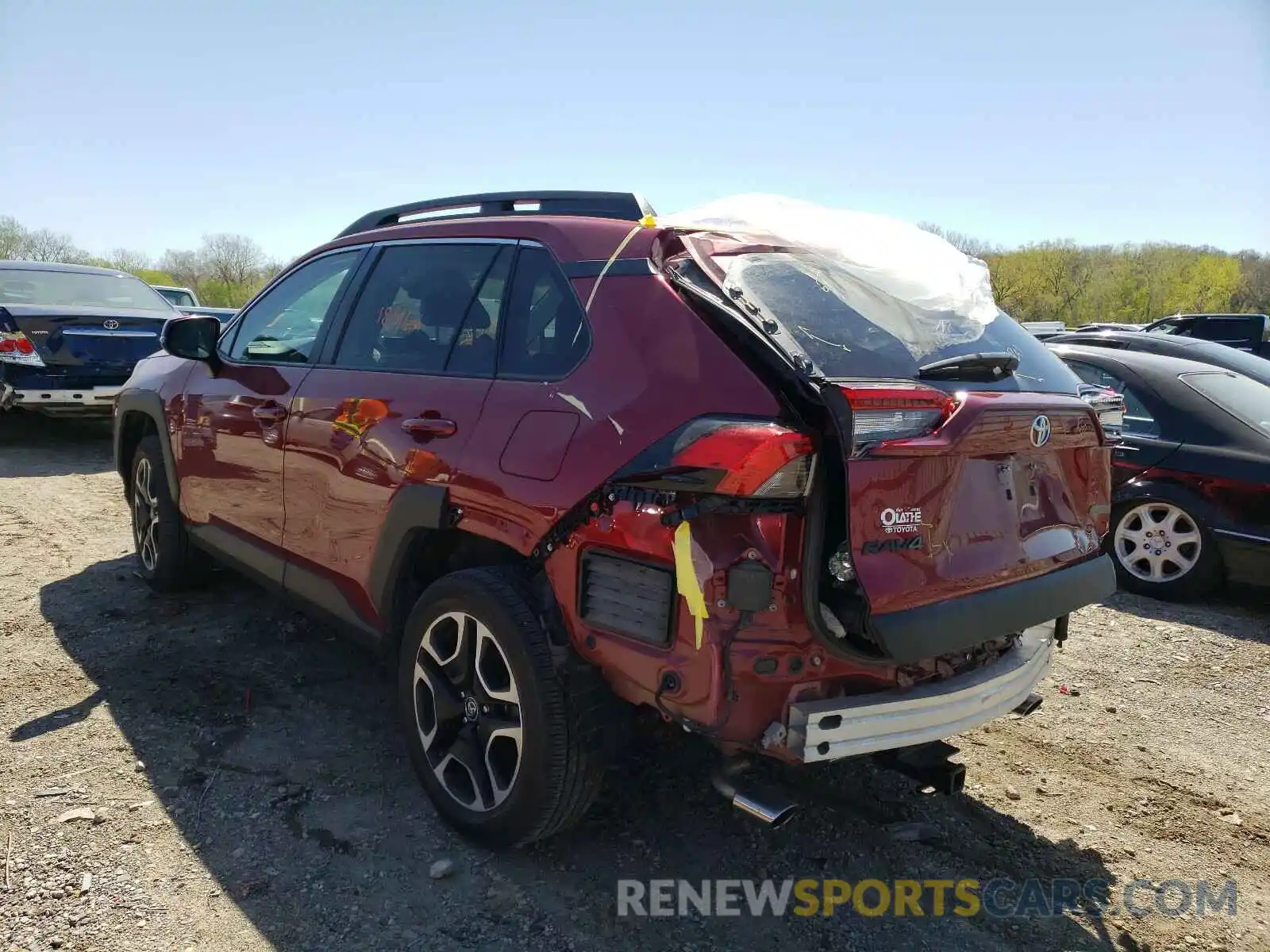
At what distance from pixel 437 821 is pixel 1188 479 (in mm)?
4859

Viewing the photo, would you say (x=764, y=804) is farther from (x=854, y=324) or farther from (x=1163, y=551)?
(x=1163, y=551)

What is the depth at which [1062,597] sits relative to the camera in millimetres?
2578

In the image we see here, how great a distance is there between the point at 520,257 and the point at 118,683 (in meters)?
2.64

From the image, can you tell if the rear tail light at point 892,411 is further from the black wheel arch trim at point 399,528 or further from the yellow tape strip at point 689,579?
the black wheel arch trim at point 399,528

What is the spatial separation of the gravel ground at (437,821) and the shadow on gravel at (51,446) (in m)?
4.22

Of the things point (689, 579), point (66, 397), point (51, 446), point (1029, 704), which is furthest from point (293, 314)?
point (51, 446)

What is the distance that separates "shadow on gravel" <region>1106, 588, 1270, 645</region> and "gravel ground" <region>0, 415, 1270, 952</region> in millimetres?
589

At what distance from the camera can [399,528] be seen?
→ 292 cm

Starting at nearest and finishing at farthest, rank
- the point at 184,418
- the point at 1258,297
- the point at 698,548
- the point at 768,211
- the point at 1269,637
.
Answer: the point at 698,548, the point at 768,211, the point at 184,418, the point at 1269,637, the point at 1258,297

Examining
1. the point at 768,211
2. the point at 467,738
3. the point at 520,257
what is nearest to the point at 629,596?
the point at 467,738

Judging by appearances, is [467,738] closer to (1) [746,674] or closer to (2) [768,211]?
(1) [746,674]

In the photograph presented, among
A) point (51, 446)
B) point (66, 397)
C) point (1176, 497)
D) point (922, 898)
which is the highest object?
point (66, 397)

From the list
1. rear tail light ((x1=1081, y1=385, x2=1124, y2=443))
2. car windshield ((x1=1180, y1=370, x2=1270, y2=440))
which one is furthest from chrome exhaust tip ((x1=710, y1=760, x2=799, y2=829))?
car windshield ((x1=1180, y1=370, x2=1270, y2=440))

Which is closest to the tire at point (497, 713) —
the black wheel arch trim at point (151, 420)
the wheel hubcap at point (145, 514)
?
the black wheel arch trim at point (151, 420)
